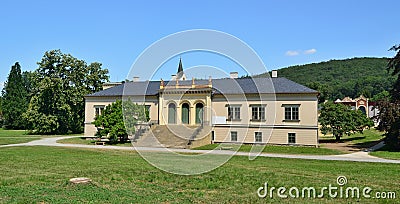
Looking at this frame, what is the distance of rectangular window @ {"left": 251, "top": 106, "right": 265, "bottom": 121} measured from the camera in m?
32.1

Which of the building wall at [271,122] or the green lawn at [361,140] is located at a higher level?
the building wall at [271,122]

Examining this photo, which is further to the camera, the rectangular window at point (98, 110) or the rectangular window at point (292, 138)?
the rectangular window at point (98, 110)

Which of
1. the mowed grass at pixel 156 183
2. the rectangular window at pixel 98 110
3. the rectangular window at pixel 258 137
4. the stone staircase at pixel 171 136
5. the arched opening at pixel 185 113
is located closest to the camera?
the mowed grass at pixel 156 183

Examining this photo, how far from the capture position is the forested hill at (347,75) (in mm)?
115350

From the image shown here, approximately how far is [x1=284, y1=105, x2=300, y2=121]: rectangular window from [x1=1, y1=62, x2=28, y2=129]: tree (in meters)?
58.6

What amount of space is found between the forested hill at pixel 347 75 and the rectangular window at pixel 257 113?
277ft

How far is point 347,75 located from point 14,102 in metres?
112

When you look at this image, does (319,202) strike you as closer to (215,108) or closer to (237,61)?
(237,61)

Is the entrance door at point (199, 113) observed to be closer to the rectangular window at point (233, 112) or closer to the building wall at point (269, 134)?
the building wall at point (269, 134)

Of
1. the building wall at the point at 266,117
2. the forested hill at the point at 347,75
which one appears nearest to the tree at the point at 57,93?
the building wall at the point at 266,117

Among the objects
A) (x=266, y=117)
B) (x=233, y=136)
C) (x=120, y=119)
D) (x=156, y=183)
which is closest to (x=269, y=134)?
(x=266, y=117)

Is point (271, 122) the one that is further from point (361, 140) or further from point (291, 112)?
point (361, 140)

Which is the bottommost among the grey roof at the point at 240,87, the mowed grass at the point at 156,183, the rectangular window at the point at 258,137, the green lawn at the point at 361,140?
the green lawn at the point at 361,140

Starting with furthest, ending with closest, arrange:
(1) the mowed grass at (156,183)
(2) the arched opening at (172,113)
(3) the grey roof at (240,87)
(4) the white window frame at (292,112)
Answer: (2) the arched opening at (172,113) → (3) the grey roof at (240,87) → (4) the white window frame at (292,112) → (1) the mowed grass at (156,183)
